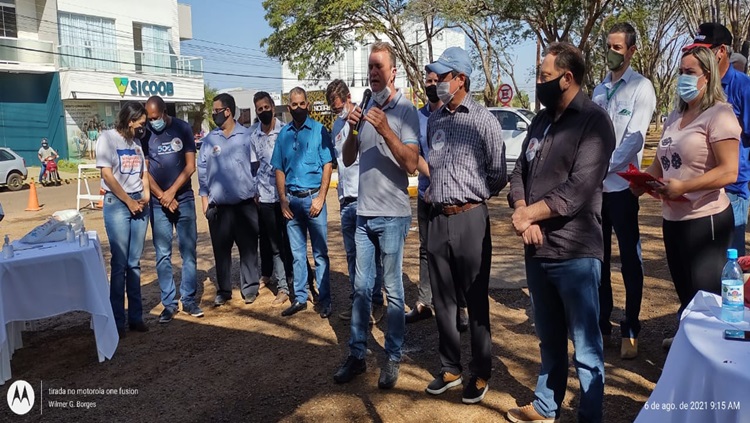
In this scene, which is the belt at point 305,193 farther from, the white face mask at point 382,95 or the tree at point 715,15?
the tree at point 715,15

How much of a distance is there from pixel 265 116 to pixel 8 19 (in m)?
28.7

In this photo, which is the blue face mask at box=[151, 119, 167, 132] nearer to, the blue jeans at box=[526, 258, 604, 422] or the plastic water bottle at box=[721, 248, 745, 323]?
the blue jeans at box=[526, 258, 604, 422]

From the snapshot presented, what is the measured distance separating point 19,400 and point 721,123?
4.70 m

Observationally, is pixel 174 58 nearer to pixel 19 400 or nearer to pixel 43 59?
pixel 43 59

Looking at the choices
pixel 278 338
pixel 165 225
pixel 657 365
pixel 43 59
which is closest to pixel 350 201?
pixel 278 338

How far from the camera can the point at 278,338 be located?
5.21 meters

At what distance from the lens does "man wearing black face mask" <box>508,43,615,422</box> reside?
3.01m

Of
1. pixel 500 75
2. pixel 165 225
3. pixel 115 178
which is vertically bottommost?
pixel 165 225

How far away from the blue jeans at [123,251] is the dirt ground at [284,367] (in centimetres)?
28

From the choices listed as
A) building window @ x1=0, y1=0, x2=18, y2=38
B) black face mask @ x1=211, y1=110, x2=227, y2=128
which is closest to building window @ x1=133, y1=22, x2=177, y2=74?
building window @ x1=0, y1=0, x2=18, y2=38

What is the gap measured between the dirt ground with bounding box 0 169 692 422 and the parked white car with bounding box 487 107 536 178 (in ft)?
28.7

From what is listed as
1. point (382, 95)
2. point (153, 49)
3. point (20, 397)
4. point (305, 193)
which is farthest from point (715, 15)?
point (153, 49)

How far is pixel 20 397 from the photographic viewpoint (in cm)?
425

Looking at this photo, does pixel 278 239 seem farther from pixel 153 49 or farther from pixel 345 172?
pixel 153 49
